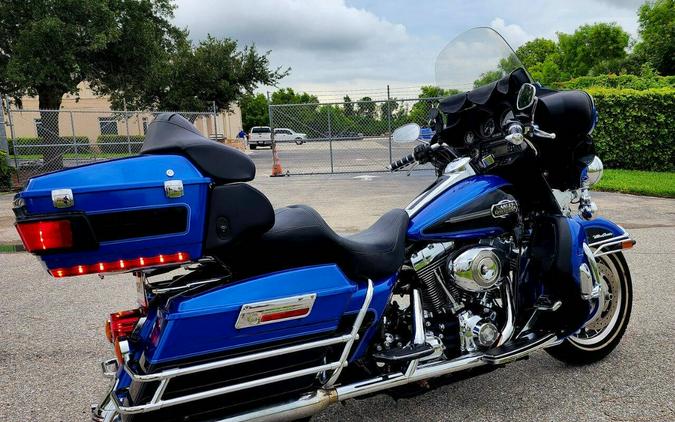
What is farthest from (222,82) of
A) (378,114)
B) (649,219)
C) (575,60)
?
Answer: (575,60)

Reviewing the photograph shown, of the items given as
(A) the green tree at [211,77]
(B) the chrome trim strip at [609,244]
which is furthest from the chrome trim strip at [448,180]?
(A) the green tree at [211,77]

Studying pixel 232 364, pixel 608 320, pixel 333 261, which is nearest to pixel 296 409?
pixel 232 364

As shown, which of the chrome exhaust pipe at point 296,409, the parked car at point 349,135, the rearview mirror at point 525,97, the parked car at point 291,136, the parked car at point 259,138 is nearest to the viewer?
the chrome exhaust pipe at point 296,409

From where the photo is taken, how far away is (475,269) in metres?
2.56

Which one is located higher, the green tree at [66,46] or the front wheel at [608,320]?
the green tree at [66,46]

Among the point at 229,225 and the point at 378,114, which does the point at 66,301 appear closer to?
the point at 229,225

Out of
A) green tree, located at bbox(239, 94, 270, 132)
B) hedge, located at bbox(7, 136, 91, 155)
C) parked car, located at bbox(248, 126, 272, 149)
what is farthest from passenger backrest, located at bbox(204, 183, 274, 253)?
green tree, located at bbox(239, 94, 270, 132)

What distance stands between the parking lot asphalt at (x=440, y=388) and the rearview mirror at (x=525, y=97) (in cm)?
168

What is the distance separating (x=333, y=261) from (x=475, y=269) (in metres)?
0.78

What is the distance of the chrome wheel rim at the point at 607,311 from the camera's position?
11.0ft

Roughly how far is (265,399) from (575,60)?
192 ft

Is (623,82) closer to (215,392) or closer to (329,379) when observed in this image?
(329,379)

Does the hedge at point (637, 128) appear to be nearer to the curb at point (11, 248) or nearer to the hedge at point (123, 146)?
the curb at point (11, 248)

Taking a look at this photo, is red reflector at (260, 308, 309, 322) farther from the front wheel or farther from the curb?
the curb
